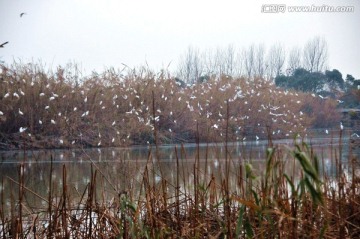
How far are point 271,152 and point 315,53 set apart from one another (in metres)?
33.0

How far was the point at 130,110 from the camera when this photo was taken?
537 inches

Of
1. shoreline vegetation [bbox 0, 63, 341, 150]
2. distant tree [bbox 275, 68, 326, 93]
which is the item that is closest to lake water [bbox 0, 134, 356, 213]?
shoreline vegetation [bbox 0, 63, 341, 150]

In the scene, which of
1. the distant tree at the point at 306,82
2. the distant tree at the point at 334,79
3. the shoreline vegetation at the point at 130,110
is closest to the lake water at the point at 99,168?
the shoreline vegetation at the point at 130,110

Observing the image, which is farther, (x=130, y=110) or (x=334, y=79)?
(x=334, y=79)

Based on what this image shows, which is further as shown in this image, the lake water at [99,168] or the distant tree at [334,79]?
the distant tree at [334,79]

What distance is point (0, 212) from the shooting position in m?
2.58

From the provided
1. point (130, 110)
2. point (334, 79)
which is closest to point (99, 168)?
point (130, 110)

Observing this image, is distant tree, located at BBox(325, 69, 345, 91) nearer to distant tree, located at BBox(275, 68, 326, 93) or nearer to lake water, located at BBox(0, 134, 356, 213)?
distant tree, located at BBox(275, 68, 326, 93)

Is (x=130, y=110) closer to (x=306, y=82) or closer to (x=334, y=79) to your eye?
(x=306, y=82)

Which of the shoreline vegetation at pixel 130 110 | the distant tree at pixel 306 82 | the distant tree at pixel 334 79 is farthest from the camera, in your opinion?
the distant tree at pixel 334 79

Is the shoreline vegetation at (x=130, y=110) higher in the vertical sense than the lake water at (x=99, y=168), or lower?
higher

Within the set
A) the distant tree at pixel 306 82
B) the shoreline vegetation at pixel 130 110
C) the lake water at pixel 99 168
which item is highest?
the distant tree at pixel 306 82

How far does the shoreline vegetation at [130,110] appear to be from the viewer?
11.5 metres

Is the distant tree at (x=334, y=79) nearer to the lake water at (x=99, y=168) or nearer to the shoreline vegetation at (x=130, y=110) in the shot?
the shoreline vegetation at (x=130, y=110)
